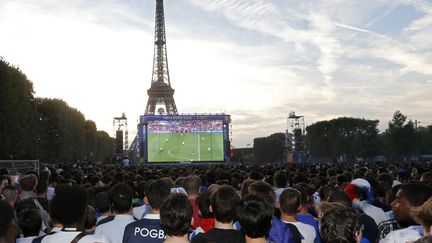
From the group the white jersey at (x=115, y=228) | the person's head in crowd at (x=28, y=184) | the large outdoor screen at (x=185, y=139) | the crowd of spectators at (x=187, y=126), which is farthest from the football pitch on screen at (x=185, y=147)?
the white jersey at (x=115, y=228)

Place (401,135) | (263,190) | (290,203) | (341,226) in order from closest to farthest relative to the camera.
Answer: (341,226) → (290,203) → (263,190) → (401,135)

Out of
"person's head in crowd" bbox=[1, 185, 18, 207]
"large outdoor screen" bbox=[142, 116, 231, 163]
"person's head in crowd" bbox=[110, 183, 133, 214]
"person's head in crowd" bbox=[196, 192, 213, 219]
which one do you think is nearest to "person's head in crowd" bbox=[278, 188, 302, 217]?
"person's head in crowd" bbox=[196, 192, 213, 219]

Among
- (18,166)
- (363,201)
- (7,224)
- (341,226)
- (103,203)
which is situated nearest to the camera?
(7,224)

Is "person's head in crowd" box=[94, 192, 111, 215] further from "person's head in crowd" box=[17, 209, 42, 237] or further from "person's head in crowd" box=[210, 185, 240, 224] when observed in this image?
"person's head in crowd" box=[210, 185, 240, 224]

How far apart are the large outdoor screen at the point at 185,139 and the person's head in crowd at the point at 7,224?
149 feet

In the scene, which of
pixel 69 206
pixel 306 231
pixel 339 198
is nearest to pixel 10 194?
pixel 69 206

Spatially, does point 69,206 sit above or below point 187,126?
below

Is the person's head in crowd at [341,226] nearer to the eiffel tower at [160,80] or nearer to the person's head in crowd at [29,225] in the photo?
the person's head in crowd at [29,225]

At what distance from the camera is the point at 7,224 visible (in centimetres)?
382

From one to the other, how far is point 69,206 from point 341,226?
2.55 meters

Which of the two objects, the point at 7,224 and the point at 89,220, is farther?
the point at 89,220

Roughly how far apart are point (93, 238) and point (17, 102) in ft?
145

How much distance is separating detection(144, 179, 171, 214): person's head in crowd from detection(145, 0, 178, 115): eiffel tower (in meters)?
92.0

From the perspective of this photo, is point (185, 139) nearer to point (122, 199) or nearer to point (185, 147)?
point (185, 147)
